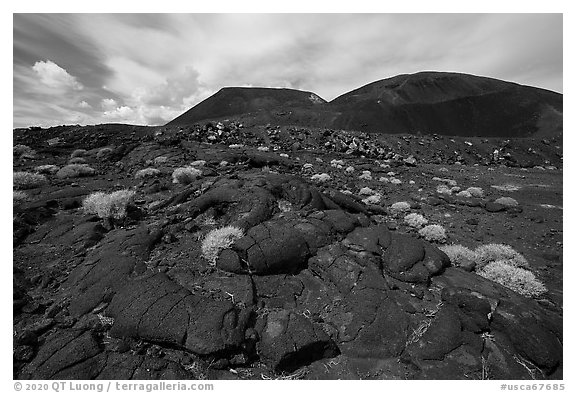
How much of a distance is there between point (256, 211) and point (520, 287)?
24.9ft

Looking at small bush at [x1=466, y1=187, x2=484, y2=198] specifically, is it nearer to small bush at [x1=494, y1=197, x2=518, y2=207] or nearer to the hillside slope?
small bush at [x1=494, y1=197, x2=518, y2=207]

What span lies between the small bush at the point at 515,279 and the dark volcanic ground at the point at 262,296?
1.20 feet

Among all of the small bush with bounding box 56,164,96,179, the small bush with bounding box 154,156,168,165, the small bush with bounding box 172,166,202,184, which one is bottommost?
the small bush with bounding box 172,166,202,184

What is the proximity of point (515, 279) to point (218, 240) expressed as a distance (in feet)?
Answer: 26.7

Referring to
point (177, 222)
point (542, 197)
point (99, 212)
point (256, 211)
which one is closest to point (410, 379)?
point (256, 211)

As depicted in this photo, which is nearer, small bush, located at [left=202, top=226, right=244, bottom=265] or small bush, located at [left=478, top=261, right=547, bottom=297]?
small bush, located at [left=202, top=226, right=244, bottom=265]

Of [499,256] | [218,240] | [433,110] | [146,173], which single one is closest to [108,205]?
[218,240]

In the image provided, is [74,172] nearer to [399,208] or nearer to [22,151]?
[22,151]

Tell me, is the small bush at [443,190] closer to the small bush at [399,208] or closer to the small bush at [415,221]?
the small bush at [399,208]

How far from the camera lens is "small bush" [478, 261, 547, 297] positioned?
23.7 feet

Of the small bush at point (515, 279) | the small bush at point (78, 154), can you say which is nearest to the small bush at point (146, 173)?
the small bush at point (78, 154)

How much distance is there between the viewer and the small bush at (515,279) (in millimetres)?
7230

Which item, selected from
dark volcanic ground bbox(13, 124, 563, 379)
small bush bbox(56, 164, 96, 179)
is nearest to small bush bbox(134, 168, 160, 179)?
dark volcanic ground bbox(13, 124, 563, 379)

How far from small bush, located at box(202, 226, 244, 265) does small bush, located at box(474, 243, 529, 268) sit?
7443 mm
